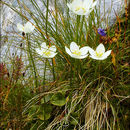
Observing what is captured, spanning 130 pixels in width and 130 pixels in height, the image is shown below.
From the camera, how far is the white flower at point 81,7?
964 mm

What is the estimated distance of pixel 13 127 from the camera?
1188 mm

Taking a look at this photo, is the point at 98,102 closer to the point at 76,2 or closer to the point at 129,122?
the point at 129,122

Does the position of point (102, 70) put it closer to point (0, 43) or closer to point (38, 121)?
point (38, 121)

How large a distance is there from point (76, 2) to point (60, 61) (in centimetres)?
64

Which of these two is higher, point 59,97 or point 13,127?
point 59,97

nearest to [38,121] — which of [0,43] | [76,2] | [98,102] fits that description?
[98,102]

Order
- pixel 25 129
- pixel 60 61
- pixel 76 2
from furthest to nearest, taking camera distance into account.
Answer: pixel 60 61, pixel 25 129, pixel 76 2

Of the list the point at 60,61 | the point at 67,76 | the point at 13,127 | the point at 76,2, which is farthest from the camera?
the point at 60,61

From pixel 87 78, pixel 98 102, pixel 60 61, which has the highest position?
pixel 60 61

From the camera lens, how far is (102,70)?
Result: 140 cm

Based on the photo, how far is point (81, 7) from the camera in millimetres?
1015

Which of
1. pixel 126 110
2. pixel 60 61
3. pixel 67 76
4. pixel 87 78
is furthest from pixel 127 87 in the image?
pixel 60 61

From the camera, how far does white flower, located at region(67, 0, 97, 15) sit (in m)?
0.96

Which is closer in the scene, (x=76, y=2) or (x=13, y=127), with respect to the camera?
(x=76, y=2)
